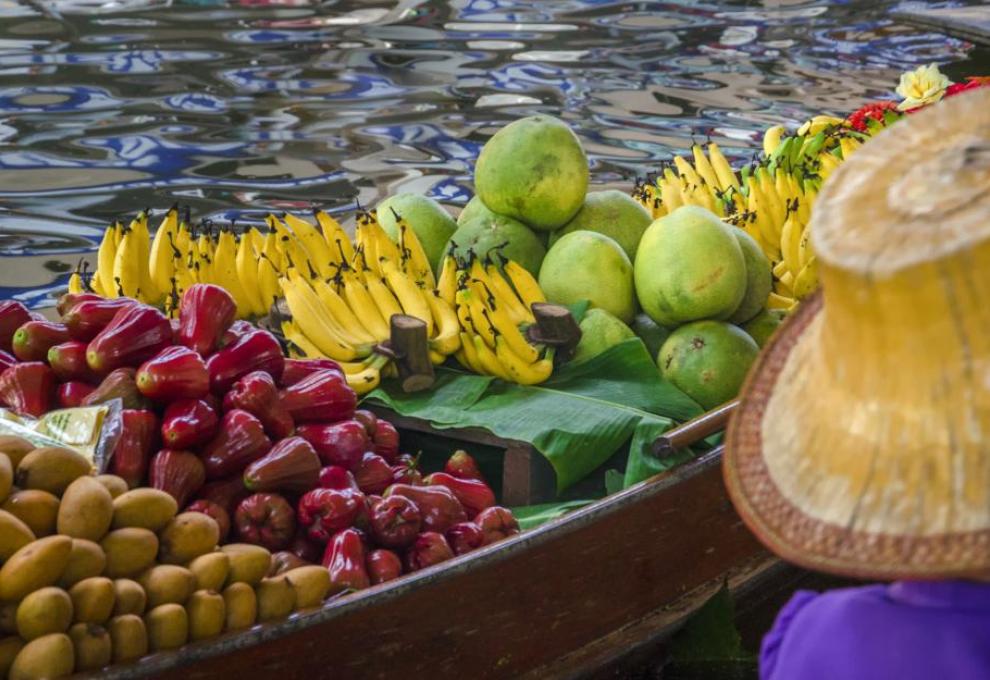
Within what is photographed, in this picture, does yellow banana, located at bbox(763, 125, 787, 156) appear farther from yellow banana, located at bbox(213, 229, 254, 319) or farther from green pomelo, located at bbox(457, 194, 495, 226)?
yellow banana, located at bbox(213, 229, 254, 319)

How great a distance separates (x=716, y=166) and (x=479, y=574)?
8.46ft

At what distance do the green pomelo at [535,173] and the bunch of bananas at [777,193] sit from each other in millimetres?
614

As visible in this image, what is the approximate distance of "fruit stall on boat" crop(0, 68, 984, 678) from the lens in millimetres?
1734

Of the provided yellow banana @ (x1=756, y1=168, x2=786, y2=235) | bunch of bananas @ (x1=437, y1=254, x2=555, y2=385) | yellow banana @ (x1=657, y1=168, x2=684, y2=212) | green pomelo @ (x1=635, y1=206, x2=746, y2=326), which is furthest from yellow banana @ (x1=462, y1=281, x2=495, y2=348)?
yellow banana @ (x1=756, y1=168, x2=786, y2=235)

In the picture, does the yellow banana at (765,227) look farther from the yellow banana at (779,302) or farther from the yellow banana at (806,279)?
the yellow banana at (779,302)

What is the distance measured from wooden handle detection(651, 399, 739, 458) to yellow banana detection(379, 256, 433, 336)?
2.19 ft

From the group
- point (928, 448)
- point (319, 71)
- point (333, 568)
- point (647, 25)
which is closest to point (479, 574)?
point (333, 568)

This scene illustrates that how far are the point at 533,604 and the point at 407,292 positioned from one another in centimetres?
103

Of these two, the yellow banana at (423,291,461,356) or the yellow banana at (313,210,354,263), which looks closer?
the yellow banana at (423,291,461,356)

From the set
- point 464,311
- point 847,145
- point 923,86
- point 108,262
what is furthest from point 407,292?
point 923,86

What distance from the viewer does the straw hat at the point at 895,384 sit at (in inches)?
39.2

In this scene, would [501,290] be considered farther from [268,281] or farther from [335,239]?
[268,281]

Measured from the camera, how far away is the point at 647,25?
9.66 m

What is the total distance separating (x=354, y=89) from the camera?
771cm
